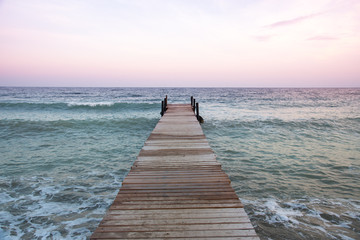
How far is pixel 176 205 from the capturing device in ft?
10.6

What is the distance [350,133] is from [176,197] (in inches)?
639

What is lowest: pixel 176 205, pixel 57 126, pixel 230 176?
pixel 230 176

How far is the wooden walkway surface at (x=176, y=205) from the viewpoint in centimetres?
258

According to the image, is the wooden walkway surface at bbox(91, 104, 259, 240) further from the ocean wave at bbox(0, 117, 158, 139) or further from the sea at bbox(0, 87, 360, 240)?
the ocean wave at bbox(0, 117, 158, 139)

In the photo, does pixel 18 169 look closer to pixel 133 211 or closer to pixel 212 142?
pixel 133 211

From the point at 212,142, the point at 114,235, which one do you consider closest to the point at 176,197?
the point at 114,235

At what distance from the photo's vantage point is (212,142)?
12.0 meters

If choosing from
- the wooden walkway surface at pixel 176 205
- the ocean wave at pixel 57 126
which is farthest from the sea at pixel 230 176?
the wooden walkway surface at pixel 176 205

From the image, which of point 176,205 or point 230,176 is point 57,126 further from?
point 176,205

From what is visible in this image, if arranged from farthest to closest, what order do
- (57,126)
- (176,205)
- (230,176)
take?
1. (57,126)
2. (230,176)
3. (176,205)

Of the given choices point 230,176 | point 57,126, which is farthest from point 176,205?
point 57,126

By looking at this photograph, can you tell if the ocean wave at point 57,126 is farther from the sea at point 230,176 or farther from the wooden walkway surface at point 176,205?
the wooden walkway surface at point 176,205

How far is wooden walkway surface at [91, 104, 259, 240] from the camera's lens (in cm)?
258

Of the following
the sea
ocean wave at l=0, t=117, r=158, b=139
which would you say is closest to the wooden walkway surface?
the sea
